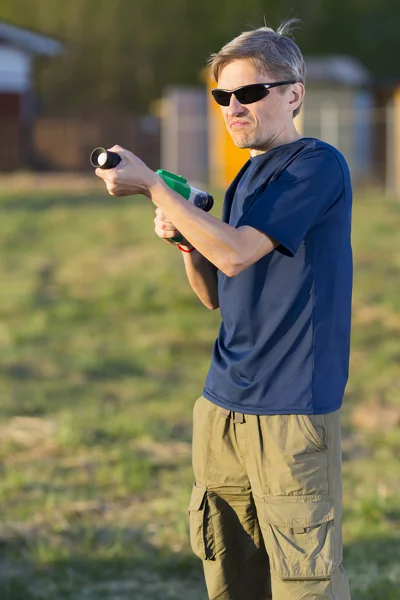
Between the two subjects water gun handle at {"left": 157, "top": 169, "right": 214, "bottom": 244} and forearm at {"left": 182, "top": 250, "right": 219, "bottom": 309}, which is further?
forearm at {"left": 182, "top": 250, "right": 219, "bottom": 309}

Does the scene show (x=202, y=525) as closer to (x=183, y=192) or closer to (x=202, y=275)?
(x=202, y=275)

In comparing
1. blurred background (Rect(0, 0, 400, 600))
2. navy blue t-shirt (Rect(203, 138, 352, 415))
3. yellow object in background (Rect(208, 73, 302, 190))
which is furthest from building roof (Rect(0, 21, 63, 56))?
navy blue t-shirt (Rect(203, 138, 352, 415))

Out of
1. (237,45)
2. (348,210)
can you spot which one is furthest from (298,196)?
(237,45)

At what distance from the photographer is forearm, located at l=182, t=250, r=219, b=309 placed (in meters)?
3.03

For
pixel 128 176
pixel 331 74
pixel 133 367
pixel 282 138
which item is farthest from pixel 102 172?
pixel 331 74

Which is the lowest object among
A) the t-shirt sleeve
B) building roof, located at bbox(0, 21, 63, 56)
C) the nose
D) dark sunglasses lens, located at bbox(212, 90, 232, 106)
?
the t-shirt sleeve

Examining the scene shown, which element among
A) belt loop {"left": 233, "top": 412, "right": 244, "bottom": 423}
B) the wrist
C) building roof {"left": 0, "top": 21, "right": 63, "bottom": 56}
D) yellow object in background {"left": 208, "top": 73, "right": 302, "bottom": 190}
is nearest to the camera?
belt loop {"left": 233, "top": 412, "right": 244, "bottom": 423}

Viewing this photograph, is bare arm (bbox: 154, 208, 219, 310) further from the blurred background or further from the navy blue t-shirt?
the blurred background

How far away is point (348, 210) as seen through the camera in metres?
2.81

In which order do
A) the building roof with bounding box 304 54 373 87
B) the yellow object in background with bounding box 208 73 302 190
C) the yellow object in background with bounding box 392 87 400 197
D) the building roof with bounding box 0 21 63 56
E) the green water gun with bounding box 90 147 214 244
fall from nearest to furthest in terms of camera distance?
the green water gun with bounding box 90 147 214 244
the yellow object in background with bounding box 392 87 400 197
the yellow object in background with bounding box 208 73 302 190
the building roof with bounding box 304 54 373 87
the building roof with bounding box 0 21 63 56

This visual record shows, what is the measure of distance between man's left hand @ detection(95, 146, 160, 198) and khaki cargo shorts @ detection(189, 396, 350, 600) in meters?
0.69

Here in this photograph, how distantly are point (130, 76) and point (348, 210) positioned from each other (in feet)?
146

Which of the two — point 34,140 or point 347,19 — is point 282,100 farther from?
point 347,19

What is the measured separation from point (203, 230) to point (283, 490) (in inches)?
28.9
